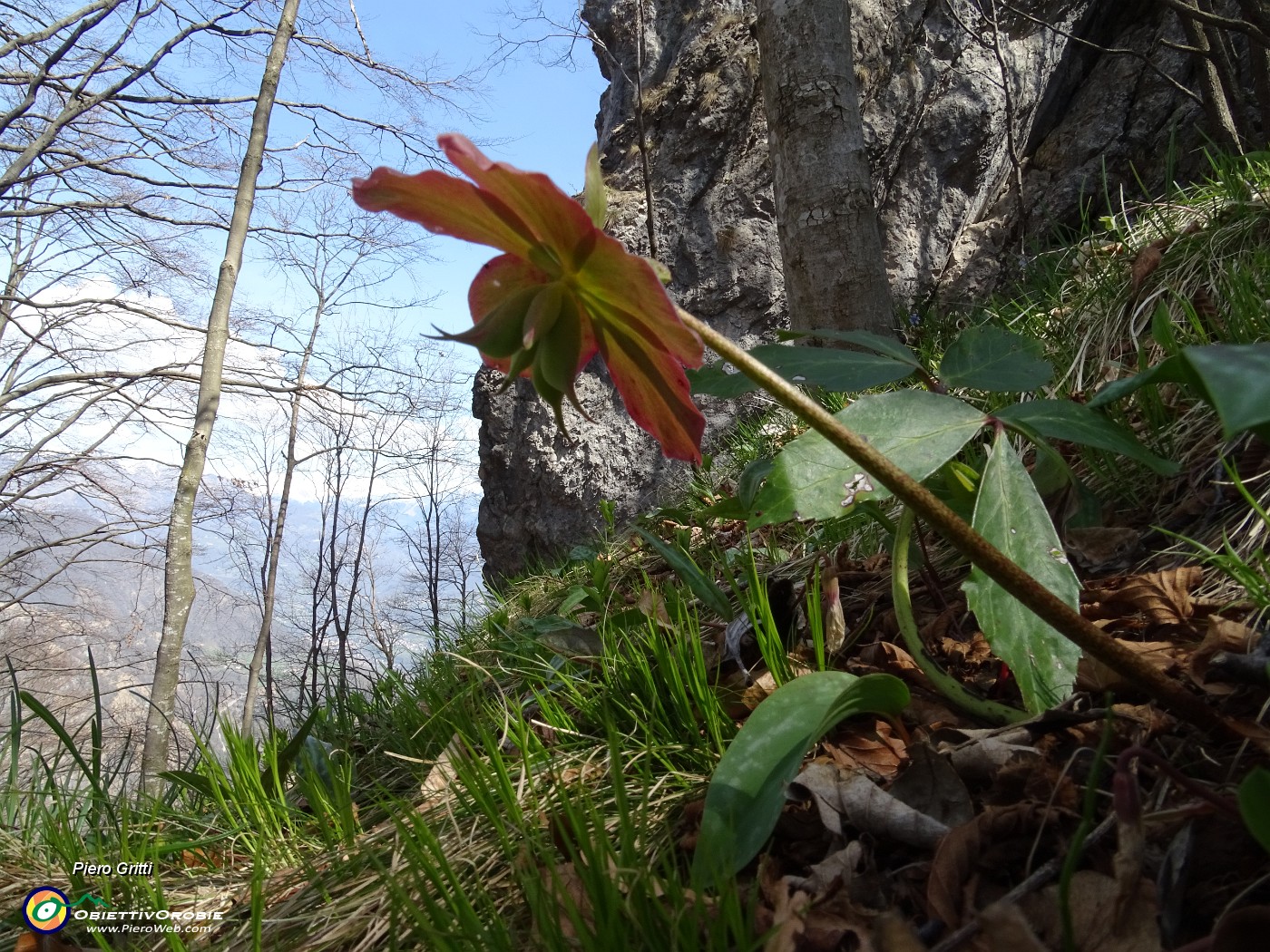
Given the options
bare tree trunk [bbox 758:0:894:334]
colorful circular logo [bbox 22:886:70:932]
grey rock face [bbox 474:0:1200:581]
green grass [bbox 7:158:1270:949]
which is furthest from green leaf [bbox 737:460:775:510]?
grey rock face [bbox 474:0:1200:581]

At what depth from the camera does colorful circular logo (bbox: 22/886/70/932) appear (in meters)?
0.95

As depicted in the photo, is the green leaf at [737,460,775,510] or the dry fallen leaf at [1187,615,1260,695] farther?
the green leaf at [737,460,775,510]

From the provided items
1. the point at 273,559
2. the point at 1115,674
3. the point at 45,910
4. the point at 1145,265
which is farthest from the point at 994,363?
the point at 273,559

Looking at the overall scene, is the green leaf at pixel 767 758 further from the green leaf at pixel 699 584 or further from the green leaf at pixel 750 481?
the green leaf at pixel 699 584

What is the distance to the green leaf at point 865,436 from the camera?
0.74 metres

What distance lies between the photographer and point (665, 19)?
5.66 metres

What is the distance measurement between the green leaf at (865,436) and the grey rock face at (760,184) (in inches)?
142

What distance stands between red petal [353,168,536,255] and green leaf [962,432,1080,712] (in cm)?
51

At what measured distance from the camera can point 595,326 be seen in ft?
2.17

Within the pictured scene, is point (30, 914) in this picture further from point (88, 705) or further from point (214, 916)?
point (88, 705)

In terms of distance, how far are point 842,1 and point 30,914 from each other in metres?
3.03

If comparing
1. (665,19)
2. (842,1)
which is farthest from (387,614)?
(842,1)

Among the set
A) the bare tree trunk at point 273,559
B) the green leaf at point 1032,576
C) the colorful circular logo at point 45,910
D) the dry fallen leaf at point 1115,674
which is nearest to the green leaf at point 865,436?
the green leaf at point 1032,576

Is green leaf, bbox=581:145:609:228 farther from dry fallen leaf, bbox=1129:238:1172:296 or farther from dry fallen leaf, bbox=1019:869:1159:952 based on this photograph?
dry fallen leaf, bbox=1129:238:1172:296
